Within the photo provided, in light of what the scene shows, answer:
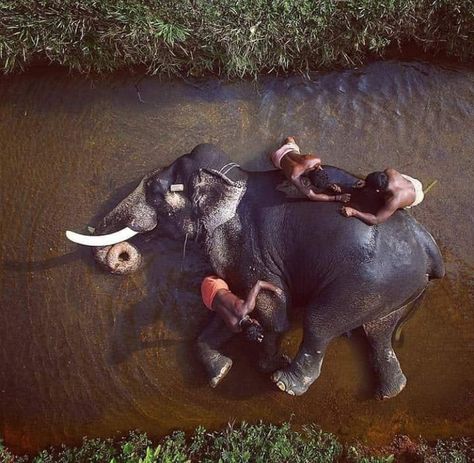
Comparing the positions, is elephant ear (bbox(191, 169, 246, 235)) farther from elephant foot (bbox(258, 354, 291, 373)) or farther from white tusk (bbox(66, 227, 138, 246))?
elephant foot (bbox(258, 354, 291, 373))

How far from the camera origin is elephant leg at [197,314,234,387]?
3.50 m

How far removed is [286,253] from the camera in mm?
3279

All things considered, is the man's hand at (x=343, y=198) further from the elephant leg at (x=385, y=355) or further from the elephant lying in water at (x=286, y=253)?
the elephant leg at (x=385, y=355)

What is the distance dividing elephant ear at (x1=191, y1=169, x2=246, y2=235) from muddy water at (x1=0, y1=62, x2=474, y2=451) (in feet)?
0.97

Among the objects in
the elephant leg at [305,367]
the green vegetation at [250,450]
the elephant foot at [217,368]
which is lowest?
the green vegetation at [250,450]

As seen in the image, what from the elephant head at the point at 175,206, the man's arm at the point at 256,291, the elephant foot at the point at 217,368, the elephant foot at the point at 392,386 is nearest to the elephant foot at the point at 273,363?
the elephant foot at the point at 217,368

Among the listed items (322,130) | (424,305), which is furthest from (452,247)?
(322,130)

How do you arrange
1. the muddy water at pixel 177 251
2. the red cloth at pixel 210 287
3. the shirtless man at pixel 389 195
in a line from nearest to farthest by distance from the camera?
the shirtless man at pixel 389 195, the red cloth at pixel 210 287, the muddy water at pixel 177 251

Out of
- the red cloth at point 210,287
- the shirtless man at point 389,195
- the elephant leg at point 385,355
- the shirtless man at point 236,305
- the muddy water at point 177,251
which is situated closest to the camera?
the shirtless man at point 389,195

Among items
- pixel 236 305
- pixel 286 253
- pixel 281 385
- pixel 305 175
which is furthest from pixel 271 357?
pixel 305 175

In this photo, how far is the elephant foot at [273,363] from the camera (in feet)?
11.5

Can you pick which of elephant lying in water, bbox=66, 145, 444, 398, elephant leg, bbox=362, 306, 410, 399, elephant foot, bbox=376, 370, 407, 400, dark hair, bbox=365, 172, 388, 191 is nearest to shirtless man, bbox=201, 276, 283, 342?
elephant lying in water, bbox=66, 145, 444, 398

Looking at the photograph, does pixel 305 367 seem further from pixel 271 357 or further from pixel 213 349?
pixel 213 349

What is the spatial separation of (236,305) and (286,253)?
44 centimetres
